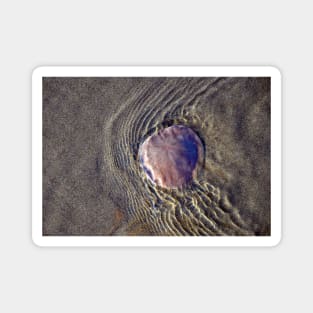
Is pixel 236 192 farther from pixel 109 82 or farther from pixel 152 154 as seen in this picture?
pixel 109 82
